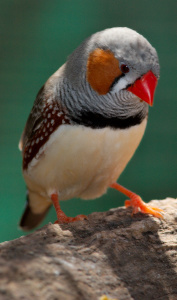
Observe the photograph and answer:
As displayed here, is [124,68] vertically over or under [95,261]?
over

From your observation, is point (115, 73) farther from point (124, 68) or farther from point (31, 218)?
point (31, 218)

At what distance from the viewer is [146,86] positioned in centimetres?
252

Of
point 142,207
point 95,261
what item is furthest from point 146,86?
point 95,261

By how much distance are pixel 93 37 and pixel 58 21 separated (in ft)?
5.70

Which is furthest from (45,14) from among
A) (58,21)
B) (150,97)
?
(150,97)

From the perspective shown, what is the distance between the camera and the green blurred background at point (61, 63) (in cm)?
446

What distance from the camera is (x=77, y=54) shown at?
2.86 metres

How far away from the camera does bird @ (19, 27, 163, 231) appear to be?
2.56 meters

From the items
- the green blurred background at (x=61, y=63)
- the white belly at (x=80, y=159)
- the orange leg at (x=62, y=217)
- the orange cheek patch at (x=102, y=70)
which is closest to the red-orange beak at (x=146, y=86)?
the orange cheek patch at (x=102, y=70)

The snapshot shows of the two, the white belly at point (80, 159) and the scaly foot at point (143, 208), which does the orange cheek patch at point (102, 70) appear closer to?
the white belly at point (80, 159)

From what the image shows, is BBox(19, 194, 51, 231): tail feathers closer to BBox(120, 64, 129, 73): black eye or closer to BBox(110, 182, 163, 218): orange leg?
BBox(110, 182, 163, 218): orange leg

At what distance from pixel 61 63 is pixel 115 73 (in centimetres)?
206

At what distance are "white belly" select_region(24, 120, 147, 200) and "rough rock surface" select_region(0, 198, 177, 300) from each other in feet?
1.25

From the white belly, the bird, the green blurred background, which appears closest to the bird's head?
the bird
